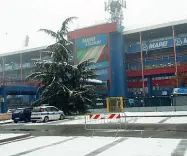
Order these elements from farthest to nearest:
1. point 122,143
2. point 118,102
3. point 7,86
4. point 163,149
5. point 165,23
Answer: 1. point 165,23
2. point 7,86
3. point 118,102
4. point 122,143
5. point 163,149

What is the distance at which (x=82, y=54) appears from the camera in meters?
68.4

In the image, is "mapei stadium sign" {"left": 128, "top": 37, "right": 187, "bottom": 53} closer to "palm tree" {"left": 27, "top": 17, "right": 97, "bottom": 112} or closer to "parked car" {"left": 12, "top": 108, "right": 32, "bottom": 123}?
"palm tree" {"left": 27, "top": 17, "right": 97, "bottom": 112}

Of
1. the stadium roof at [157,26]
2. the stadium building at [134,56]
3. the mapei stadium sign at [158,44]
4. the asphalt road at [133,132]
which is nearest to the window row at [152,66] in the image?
the stadium building at [134,56]

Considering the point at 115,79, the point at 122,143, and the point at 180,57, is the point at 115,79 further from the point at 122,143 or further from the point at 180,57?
the point at 122,143

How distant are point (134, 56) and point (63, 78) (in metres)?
37.4

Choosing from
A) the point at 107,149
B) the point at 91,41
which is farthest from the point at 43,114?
the point at 91,41

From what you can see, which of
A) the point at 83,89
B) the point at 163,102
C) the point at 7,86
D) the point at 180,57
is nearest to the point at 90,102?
the point at 83,89

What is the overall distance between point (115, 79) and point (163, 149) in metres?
55.5

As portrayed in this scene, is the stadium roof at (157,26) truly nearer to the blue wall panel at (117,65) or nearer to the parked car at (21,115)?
the blue wall panel at (117,65)

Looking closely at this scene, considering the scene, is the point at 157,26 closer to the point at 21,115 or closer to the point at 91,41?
the point at 91,41

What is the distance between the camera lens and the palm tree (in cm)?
3538

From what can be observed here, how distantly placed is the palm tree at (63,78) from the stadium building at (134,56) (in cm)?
2754

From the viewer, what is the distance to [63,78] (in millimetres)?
36875

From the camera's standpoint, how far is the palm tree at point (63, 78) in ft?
116
